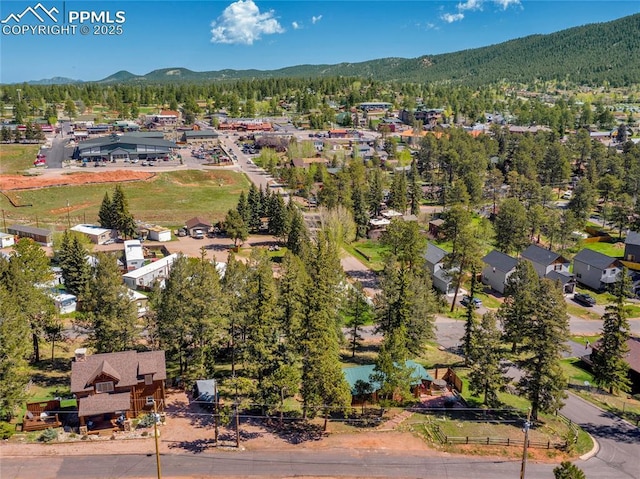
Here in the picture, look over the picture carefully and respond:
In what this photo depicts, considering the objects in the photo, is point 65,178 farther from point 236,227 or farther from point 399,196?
point 399,196

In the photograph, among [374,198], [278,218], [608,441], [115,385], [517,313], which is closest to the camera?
[608,441]

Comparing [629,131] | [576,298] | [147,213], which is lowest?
[576,298]

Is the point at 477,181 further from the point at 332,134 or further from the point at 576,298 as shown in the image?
the point at 332,134

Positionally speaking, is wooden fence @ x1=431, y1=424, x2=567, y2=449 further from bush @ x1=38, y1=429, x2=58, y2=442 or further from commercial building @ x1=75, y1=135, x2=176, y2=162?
commercial building @ x1=75, y1=135, x2=176, y2=162

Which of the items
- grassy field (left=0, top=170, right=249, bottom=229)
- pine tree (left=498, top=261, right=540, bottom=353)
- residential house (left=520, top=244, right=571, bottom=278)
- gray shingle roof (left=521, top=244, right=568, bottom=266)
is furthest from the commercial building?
pine tree (left=498, top=261, right=540, bottom=353)

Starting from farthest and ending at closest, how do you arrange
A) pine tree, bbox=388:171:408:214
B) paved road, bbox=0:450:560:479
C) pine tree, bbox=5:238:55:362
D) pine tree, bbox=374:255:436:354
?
1. pine tree, bbox=388:171:408:214
2. pine tree, bbox=374:255:436:354
3. pine tree, bbox=5:238:55:362
4. paved road, bbox=0:450:560:479

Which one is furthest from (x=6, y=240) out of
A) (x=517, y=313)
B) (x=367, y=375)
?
(x=517, y=313)

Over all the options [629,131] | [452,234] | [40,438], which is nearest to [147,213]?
[452,234]
